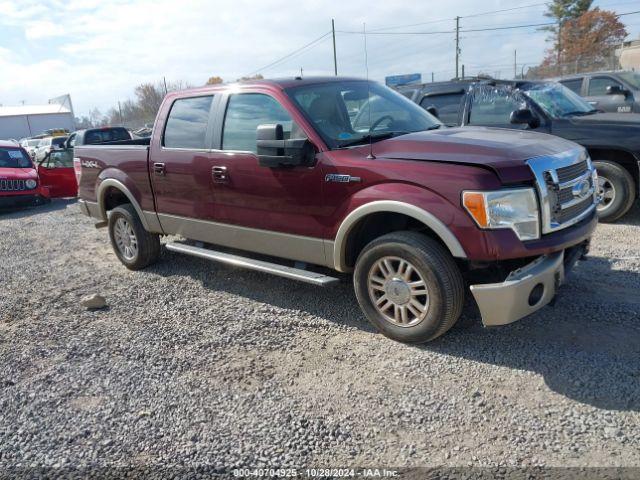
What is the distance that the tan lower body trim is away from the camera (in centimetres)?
436

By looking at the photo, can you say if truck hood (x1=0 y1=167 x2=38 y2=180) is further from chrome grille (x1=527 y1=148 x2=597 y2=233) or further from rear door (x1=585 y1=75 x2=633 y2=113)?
rear door (x1=585 y1=75 x2=633 y2=113)

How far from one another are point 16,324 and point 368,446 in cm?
376

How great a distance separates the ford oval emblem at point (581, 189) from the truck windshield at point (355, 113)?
1378mm

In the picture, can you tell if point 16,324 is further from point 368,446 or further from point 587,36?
point 587,36

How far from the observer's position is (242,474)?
269cm

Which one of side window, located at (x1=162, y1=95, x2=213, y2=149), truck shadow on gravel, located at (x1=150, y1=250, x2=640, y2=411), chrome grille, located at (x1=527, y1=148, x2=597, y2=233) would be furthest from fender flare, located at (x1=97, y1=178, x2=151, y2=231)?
chrome grille, located at (x1=527, y1=148, x2=597, y2=233)

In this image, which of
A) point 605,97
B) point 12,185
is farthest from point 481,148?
point 12,185

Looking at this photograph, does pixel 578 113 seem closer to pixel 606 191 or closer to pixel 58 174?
pixel 606 191

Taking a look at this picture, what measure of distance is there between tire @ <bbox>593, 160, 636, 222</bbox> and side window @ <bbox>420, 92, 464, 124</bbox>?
6.46 feet

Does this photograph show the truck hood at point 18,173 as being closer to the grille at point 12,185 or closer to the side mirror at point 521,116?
the grille at point 12,185

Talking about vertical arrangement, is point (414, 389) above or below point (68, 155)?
below

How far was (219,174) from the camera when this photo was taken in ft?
15.8

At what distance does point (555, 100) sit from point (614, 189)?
1500 millimetres

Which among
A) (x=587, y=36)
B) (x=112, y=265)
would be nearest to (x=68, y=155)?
(x=112, y=265)
